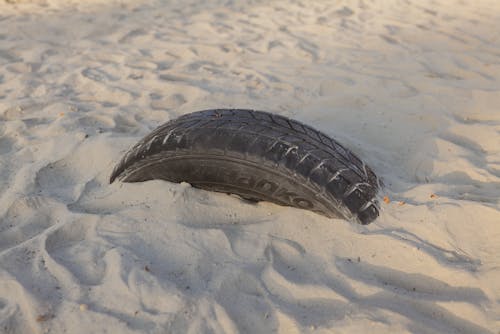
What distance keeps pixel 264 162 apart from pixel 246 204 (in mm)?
285

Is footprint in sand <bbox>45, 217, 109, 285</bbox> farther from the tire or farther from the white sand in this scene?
the tire

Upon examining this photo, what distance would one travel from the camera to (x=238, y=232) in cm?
Answer: 204

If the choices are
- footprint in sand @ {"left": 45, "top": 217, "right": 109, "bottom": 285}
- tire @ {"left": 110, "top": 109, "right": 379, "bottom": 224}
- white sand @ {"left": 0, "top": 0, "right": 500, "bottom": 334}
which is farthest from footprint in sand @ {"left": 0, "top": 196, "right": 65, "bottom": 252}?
tire @ {"left": 110, "top": 109, "right": 379, "bottom": 224}

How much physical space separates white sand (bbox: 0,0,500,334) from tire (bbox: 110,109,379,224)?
0.09m

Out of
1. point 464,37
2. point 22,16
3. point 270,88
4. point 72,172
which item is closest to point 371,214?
point 72,172

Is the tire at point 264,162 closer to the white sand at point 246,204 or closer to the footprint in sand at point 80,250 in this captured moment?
the white sand at point 246,204

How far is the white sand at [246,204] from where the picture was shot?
165 cm

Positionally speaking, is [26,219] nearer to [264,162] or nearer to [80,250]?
[80,250]

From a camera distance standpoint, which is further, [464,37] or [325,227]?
[464,37]

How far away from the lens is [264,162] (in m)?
2.01

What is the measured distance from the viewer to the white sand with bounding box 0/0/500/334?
1.65 m

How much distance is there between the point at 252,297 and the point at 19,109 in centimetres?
268

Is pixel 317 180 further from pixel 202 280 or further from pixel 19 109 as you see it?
pixel 19 109

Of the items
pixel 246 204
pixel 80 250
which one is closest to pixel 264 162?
pixel 246 204
